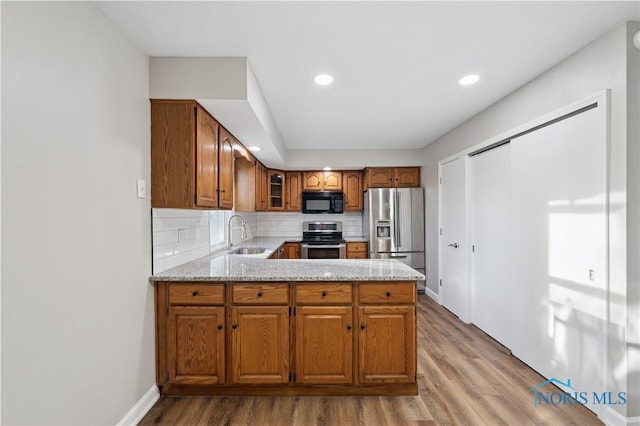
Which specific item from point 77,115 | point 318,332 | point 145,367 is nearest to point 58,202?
point 77,115

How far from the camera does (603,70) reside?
6.04 feet

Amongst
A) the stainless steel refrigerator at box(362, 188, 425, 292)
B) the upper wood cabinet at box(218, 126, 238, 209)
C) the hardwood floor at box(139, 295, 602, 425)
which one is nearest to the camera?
the hardwood floor at box(139, 295, 602, 425)

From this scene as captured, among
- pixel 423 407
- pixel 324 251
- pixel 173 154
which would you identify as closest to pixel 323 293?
pixel 423 407

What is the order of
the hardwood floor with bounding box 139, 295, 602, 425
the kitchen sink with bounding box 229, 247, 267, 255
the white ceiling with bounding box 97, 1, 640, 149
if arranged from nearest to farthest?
the white ceiling with bounding box 97, 1, 640, 149 < the hardwood floor with bounding box 139, 295, 602, 425 < the kitchen sink with bounding box 229, 247, 267, 255

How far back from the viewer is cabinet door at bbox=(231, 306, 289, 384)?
210 cm

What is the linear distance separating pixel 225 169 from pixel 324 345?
5.74ft

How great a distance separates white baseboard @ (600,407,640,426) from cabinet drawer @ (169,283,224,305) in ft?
8.31

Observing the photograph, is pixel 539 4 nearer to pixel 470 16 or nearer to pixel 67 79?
pixel 470 16

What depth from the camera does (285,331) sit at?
2.11m

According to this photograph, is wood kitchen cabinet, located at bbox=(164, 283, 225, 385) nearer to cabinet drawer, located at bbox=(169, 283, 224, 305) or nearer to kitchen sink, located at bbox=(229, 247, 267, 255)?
cabinet drawer, located at bbox=(169, 283, 224, 305)

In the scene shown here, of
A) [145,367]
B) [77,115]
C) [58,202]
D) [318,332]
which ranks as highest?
[77,115]

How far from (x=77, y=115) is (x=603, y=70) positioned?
2988 millimetres

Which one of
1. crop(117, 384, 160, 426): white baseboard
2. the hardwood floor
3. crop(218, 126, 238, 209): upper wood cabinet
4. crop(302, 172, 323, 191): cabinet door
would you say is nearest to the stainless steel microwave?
crop(302, 172, 323, 191): cabinet door

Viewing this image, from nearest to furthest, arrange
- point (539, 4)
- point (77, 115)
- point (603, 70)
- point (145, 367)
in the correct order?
point (77, 115)
point (539, 4)
point (603, 70)
point (145, 367)
